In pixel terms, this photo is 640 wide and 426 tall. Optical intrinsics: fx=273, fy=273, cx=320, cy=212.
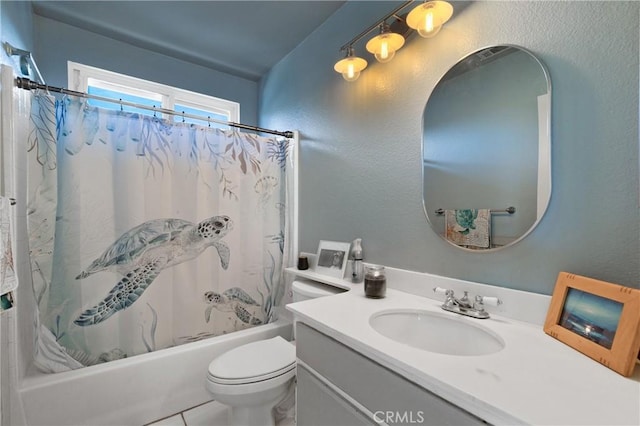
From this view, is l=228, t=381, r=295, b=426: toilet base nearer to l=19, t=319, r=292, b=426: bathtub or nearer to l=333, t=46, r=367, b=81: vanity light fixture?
l=19, t=319, r=292, b=426: bathtub

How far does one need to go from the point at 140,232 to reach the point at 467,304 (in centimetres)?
169

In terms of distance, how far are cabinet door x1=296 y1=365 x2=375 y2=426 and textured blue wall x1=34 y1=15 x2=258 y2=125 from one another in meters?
2.38

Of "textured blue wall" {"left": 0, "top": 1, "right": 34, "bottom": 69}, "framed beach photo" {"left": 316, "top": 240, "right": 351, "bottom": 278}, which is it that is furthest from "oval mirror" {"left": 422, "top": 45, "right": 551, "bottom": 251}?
"textured blue wall" {"left": 0, "top": 1, "right": 34, "bottom": 69}

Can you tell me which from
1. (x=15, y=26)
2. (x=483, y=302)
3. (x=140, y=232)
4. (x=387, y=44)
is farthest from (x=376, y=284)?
(x=15, y=26)

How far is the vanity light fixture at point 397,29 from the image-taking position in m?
1.09

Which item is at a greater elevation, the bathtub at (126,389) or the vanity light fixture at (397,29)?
the vanity light fixture at (397,29)

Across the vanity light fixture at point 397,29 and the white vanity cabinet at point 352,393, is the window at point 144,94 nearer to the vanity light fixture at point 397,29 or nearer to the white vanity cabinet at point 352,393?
the vanity light fixture at point 397,29

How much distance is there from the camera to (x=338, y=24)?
1744 millimetres

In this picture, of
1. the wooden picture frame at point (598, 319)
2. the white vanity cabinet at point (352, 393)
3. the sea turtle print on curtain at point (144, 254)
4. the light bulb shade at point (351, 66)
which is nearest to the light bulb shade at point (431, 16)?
the light bulb shade at point (351, 66)

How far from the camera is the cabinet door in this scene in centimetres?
82

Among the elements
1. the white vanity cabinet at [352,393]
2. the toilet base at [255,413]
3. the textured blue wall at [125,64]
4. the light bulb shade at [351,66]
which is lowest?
the toilet base at [255,413]

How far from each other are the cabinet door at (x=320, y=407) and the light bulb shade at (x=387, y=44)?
1431 millimetres

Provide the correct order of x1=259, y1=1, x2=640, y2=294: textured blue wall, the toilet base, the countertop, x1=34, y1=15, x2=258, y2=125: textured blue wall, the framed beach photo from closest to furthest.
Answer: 1. the countertop
2. x1=259, y1=1, x2=640, y2=294: textured blue wall
3. the toilet base
4. the framed beach photo
5. x1=34, y1=15, x2=258, y2=125: textured blue wall

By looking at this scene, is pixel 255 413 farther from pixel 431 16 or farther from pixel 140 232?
pixel 431 16
